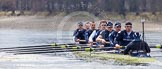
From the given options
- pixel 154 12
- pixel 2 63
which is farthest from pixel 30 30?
pixel 2 63

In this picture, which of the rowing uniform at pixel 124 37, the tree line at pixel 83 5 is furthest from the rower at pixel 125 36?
the tree line at pixel 83 5

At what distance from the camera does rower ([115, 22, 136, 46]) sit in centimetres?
1836

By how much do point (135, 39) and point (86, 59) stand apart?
2610 mm

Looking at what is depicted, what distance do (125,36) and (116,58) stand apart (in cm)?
79

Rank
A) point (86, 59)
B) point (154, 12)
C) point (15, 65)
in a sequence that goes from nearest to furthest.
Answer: point (15, 65) < point (86, 59) < point (154, 12)

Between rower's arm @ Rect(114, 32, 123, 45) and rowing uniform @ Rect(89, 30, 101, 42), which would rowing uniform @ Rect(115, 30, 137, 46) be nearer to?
rower's arm @ Rect(114, 32, 123, 45)

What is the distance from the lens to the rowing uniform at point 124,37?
60.3 ft

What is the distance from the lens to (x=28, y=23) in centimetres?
5941

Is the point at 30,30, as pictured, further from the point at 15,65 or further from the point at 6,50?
the point at 15,65

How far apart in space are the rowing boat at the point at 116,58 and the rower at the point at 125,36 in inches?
19.4

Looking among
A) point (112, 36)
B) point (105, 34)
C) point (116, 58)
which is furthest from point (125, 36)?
point (105, 34)

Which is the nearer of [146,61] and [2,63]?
[146,61]

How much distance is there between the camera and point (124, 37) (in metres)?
18.6

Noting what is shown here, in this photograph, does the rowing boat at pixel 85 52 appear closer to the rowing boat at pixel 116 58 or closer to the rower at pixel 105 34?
the rowing boat at pixel 116 58
